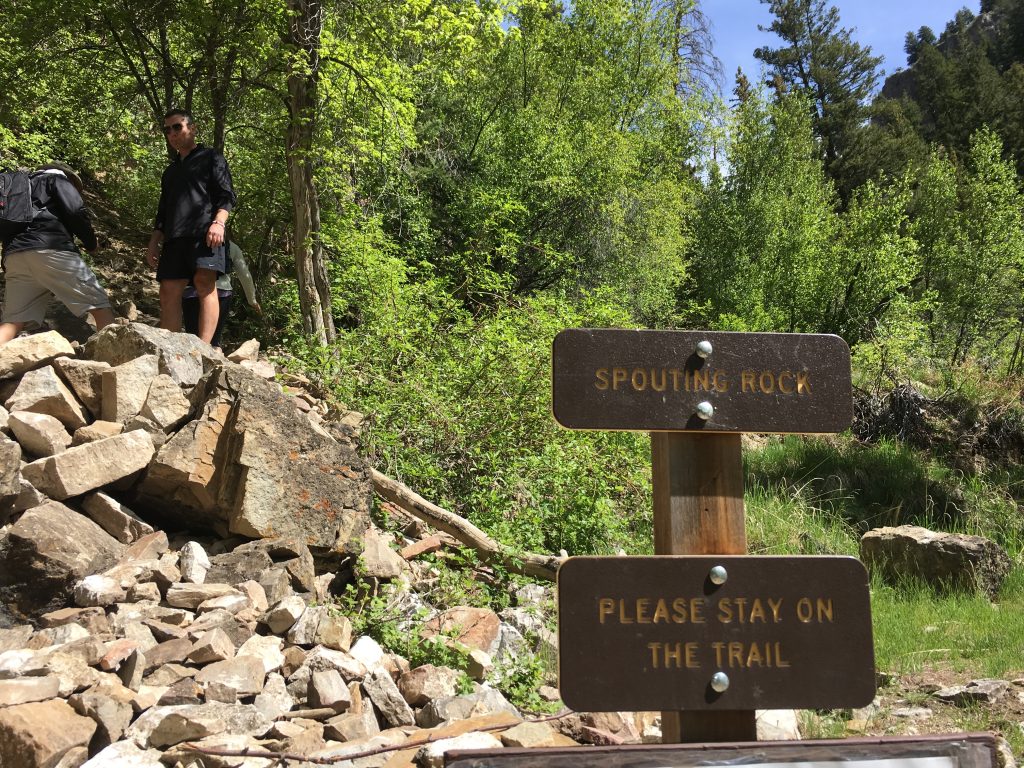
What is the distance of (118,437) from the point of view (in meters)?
4.84

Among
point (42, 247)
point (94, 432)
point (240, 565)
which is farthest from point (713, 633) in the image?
point (42, 247)

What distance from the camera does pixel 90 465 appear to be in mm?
4727

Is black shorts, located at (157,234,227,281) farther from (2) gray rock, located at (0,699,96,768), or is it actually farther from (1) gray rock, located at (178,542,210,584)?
(2) gray rock, located at (0,699,96,768)

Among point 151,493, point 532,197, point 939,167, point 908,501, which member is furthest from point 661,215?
point 151,493

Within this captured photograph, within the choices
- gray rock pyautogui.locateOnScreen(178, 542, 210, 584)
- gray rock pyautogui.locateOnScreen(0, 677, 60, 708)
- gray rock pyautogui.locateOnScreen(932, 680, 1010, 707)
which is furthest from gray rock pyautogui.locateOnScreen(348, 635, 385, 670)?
gray rock pyautogui.locateOnScreen(932, 680, 1010, 707)

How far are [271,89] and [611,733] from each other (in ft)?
25.9

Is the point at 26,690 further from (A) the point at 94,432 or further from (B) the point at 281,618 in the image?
(A) the point at 94,432

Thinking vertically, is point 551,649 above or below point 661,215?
below

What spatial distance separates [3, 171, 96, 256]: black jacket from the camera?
6664 millimetres

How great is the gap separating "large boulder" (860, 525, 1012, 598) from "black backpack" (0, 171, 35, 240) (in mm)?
7487

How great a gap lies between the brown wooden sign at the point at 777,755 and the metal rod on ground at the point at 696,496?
338 millimetres

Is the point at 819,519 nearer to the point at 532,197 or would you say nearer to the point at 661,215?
the point at 532,197

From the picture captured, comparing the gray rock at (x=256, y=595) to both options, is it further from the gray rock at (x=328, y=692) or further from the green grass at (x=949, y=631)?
the green grass at (x=949, y=631)

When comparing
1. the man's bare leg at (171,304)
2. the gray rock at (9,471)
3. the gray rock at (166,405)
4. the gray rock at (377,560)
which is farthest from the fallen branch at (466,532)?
the man's bare leg at (171,304)
